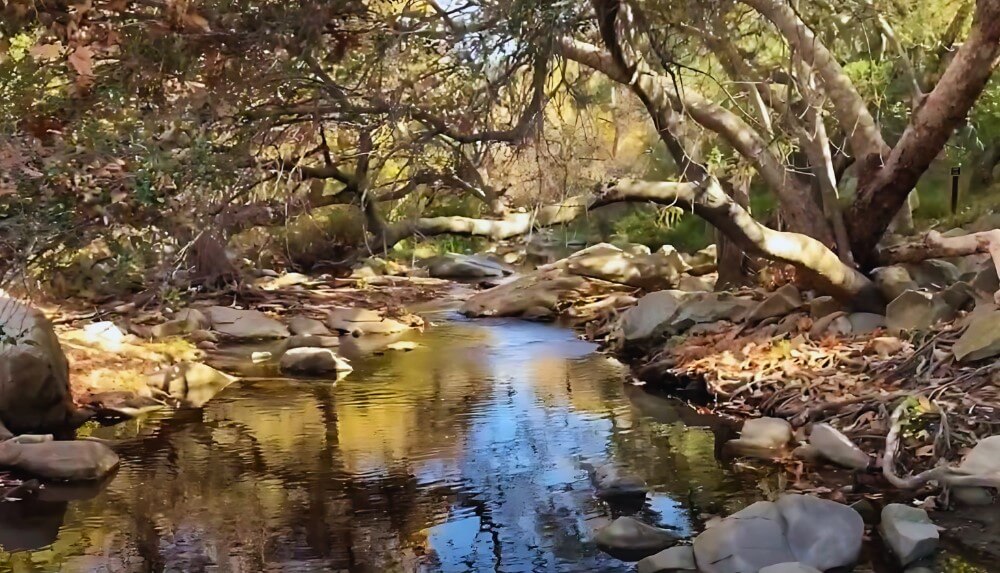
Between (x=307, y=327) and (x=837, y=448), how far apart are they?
769 centimetres

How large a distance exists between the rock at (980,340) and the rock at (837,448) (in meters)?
1.17

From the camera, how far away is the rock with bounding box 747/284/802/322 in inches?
358

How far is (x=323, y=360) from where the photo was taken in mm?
9664

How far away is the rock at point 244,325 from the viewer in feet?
38.4

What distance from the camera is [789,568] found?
13.3ft

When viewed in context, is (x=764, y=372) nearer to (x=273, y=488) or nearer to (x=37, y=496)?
(x=273, y=488)

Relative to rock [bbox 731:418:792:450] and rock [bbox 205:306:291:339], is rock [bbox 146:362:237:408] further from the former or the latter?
rock [bbox 731:418:792:450]

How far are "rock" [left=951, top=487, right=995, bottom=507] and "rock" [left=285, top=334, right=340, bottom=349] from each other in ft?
23.8

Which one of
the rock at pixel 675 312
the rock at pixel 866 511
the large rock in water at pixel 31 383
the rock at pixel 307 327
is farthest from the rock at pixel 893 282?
the large rock in water at pixel 31 383

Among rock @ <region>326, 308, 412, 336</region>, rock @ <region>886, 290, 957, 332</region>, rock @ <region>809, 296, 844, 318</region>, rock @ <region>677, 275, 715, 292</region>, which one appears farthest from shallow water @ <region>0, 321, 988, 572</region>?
rock @ <region>677, 275, 715, 292</region>

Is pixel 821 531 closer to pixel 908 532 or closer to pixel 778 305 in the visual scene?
pixel 908 532

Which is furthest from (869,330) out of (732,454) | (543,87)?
(543,87)

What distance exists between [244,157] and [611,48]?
2049mm

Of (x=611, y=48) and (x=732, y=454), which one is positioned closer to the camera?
(x=611, y=48)
